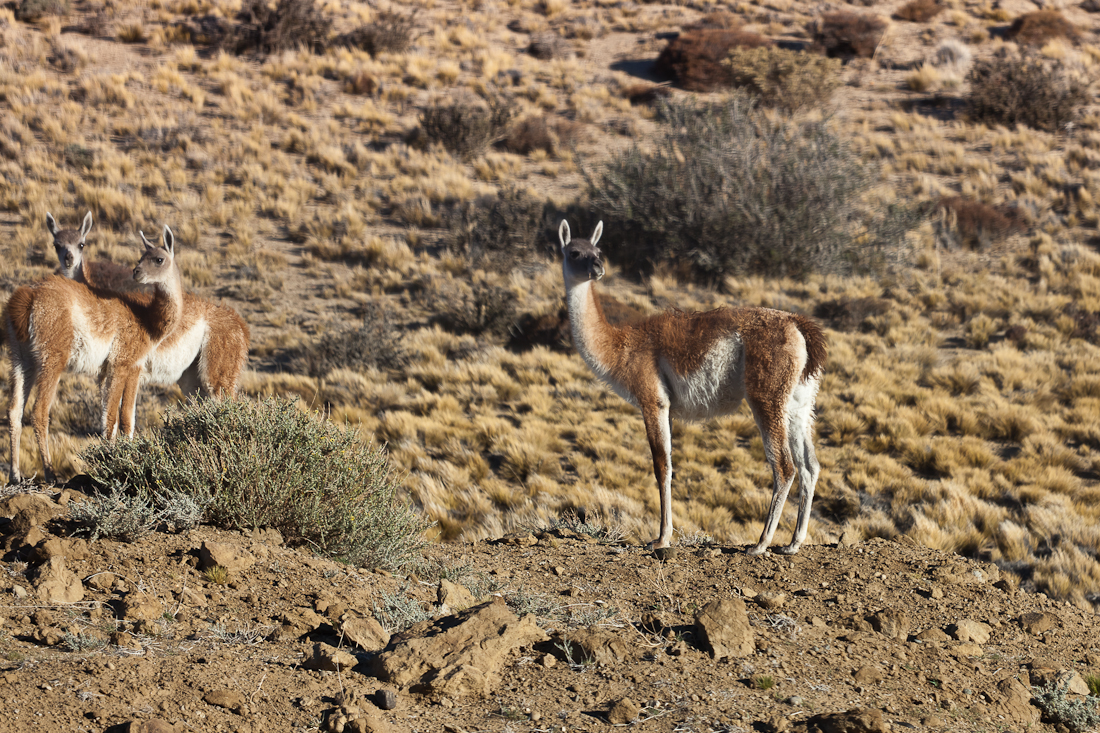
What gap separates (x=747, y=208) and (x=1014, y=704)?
12887 mm

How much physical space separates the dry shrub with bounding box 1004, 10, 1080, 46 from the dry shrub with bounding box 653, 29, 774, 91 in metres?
8.36

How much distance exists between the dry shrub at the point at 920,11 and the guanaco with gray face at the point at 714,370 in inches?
1226

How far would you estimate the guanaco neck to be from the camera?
6.66 m

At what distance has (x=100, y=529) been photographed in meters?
4.62

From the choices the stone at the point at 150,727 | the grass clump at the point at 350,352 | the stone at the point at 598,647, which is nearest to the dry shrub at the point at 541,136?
the grass clump at the point at 350,352

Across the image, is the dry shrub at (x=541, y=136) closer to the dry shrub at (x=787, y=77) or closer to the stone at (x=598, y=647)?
the dry shrub at (x=787, y=77)

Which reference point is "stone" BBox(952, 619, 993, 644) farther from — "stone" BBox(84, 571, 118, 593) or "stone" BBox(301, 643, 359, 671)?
"stone" BBox(84, 571, 118, 593)

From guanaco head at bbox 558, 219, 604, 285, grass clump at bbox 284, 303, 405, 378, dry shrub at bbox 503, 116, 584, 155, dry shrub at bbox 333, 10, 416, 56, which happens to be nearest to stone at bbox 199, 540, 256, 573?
guanaco head at bbox 558, 219, 604, 285

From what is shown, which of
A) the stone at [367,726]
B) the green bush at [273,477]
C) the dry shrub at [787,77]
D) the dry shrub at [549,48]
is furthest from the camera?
the dry shrub at [549,48]

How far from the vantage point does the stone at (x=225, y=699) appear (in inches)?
130

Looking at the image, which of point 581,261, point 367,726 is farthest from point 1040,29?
point 367,726

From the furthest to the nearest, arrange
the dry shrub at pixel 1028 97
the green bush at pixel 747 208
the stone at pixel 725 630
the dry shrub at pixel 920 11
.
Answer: the dry shrub at pixel 920 11 → the dry shrub at pixel 1028 97 → the green bush at pixel 747 208 → the stone at pixel 725 630

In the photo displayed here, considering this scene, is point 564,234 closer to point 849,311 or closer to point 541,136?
point 849,311

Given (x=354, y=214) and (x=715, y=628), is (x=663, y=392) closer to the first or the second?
(x=715, y=628)
